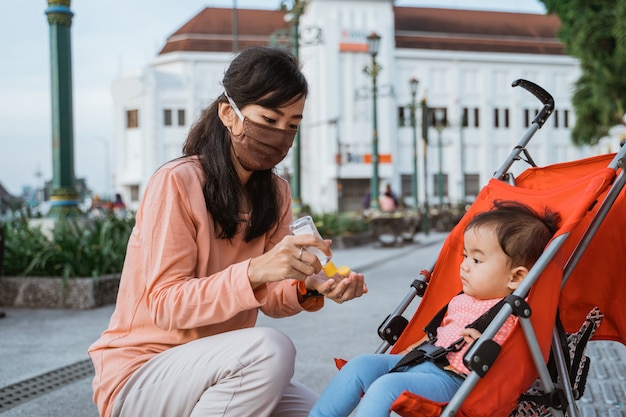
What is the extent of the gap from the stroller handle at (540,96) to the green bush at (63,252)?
17.2ft

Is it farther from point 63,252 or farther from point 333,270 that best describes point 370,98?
point 333,270

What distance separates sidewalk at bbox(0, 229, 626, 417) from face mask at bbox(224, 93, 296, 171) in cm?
185

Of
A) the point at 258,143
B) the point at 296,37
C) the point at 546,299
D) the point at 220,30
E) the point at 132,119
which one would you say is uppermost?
the point at 220,30

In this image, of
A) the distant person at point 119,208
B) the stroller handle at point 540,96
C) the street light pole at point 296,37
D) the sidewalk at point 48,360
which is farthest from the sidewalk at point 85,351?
the street light pole at point 296,37

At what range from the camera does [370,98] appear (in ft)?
173

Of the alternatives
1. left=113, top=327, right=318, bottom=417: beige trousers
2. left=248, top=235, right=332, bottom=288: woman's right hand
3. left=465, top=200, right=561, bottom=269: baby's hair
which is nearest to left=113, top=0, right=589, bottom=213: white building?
left=465, top=200, right=561, bottom=269: baby's hair

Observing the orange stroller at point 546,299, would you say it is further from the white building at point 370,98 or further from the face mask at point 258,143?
the white building at point 370,98

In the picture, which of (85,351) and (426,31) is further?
(426,31)

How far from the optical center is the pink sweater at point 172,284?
2.27 meters

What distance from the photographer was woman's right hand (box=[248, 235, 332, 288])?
216 cm

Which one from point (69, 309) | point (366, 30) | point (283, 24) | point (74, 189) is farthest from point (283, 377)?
point (283, 24)

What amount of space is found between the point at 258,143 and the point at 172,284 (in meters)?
0.59

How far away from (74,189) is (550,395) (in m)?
7.26

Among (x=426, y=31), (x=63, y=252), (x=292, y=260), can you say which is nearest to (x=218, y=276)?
(x=292, y=260)
